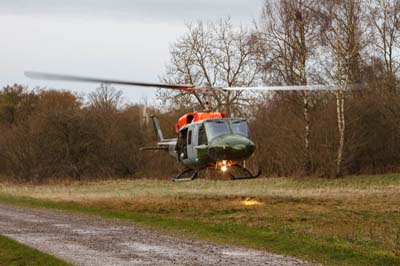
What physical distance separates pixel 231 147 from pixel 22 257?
9891 mm

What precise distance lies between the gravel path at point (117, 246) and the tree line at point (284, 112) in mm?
16161

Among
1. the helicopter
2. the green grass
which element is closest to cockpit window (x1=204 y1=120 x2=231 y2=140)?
the helicopter

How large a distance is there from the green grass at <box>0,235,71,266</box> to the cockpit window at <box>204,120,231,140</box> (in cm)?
919

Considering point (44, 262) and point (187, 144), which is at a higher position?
point (187, 144)

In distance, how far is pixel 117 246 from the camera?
11.7 m

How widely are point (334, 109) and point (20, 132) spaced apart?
23.6 m

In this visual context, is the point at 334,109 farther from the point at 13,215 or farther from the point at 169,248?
the point at 169,248

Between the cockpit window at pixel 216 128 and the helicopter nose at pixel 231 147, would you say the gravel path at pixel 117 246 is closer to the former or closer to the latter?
the helicopter nose at pixel 231 147

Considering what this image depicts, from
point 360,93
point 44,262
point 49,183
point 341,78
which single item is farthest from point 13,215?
point 360,93

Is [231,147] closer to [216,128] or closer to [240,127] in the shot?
[216,128]

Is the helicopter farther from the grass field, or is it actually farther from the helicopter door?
the grass field

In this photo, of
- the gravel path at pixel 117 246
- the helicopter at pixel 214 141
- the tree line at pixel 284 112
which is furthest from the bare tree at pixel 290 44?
the gravel path at pixel 117 246

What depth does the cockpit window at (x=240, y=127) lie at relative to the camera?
66.8 ft

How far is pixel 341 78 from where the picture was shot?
3269cm
